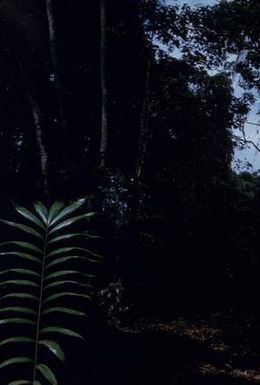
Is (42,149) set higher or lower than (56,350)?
higher

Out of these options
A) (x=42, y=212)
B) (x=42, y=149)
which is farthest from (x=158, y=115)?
(x=42, y=212)

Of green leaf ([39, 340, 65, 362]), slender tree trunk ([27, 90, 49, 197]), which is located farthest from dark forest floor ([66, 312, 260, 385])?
green leaf ([39, 340, 65, 362])

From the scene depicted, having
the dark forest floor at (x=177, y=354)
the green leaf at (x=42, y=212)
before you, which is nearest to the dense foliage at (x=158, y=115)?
the dark forest floor at (x=177, y=354)

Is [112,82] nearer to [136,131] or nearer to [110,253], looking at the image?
[136,131]

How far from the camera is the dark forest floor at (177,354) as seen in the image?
727 cm

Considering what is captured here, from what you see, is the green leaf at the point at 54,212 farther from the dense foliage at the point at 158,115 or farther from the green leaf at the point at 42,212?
the dense foliage at the point at 158,115

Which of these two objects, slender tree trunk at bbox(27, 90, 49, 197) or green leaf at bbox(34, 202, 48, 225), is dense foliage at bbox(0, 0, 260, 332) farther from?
green leaf at bbox(34, 202, 48, 225)

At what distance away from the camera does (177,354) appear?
8.56m

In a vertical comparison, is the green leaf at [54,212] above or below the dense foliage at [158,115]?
below

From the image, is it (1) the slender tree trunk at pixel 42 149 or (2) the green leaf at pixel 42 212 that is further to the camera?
(1) the slender tree trunk at pixel 42 149

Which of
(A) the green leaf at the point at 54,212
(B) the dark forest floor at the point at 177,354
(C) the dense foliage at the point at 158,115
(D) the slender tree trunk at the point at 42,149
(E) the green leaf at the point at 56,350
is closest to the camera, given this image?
(E) the green leaf at the point at 56,350

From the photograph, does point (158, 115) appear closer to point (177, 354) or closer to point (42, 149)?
point (42, 149)

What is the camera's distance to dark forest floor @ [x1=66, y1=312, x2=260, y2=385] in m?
7.27

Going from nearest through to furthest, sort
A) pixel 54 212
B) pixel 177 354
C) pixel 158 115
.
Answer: pixel 54 212
pixel 177 354
pixel 158 115
